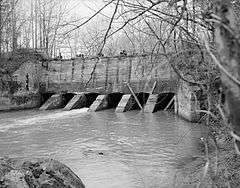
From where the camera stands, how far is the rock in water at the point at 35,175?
5379 millimetres

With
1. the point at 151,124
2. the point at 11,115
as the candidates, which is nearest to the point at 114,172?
the point at 151,124

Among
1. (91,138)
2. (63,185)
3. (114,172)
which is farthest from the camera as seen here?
(91,138)

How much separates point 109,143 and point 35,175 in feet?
A: 19.6

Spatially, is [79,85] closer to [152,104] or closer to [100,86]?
[100,86]

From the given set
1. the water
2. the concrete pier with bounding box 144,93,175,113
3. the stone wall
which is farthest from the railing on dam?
the water

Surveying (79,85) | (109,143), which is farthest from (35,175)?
(79,85)

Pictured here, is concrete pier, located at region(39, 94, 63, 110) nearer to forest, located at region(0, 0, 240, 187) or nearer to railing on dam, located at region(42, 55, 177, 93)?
railing on dam, located at region(42, 55, 177, 93)

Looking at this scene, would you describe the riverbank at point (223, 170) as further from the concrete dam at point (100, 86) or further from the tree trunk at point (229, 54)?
the concrete dam at point (100, 86)

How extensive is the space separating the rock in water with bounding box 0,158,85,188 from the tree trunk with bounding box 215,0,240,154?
4.59 metres

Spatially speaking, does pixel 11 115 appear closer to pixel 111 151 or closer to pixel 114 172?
pixel 111 151

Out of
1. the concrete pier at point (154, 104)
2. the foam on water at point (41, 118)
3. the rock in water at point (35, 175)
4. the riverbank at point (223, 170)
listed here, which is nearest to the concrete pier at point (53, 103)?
the foam on water at point (41, 118)

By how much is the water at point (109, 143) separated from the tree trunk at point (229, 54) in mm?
3269

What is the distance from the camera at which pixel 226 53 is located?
4.59 ft

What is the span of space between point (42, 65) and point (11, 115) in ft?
17.6
